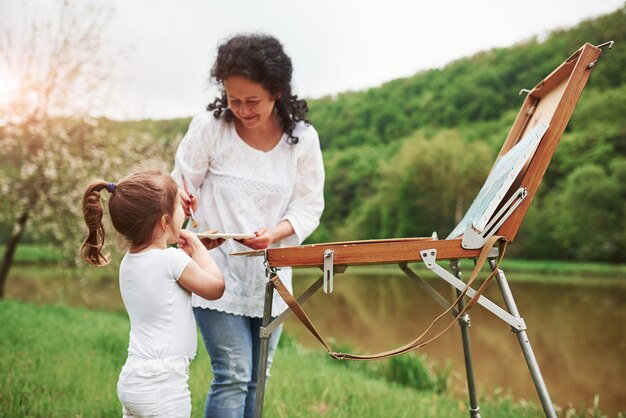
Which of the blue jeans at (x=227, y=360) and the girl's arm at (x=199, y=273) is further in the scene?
the blue jeans at (x=227, y=360)

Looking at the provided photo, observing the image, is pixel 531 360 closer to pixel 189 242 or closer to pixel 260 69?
pixel 189 242

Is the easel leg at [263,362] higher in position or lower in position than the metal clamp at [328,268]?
lower

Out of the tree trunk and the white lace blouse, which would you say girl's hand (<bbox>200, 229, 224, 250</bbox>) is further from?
the tree trunk

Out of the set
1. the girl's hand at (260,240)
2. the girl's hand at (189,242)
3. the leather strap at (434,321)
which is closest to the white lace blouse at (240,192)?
the girl's hand at (260,240)

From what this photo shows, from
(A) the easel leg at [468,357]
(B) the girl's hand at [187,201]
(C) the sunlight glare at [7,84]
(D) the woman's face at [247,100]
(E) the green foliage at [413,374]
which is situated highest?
(C) the sunlight glare at [7,84]

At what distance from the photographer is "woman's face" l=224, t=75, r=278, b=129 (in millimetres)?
2498

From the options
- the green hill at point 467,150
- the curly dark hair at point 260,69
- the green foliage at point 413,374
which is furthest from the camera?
the green hill at point 467,150

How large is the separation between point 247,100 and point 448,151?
31152mm

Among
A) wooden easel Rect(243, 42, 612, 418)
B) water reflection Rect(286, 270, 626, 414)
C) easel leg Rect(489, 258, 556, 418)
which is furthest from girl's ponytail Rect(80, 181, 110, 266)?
water reflection Rect(286, 270, 626, 414)

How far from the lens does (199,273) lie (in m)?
2.09

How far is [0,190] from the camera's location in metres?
9.98

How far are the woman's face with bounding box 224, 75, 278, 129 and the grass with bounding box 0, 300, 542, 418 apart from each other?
1.98 m

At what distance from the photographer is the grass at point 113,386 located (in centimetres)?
365

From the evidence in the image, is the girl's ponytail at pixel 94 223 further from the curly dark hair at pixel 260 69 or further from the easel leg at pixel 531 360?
the easel leg at pixel 531 360
